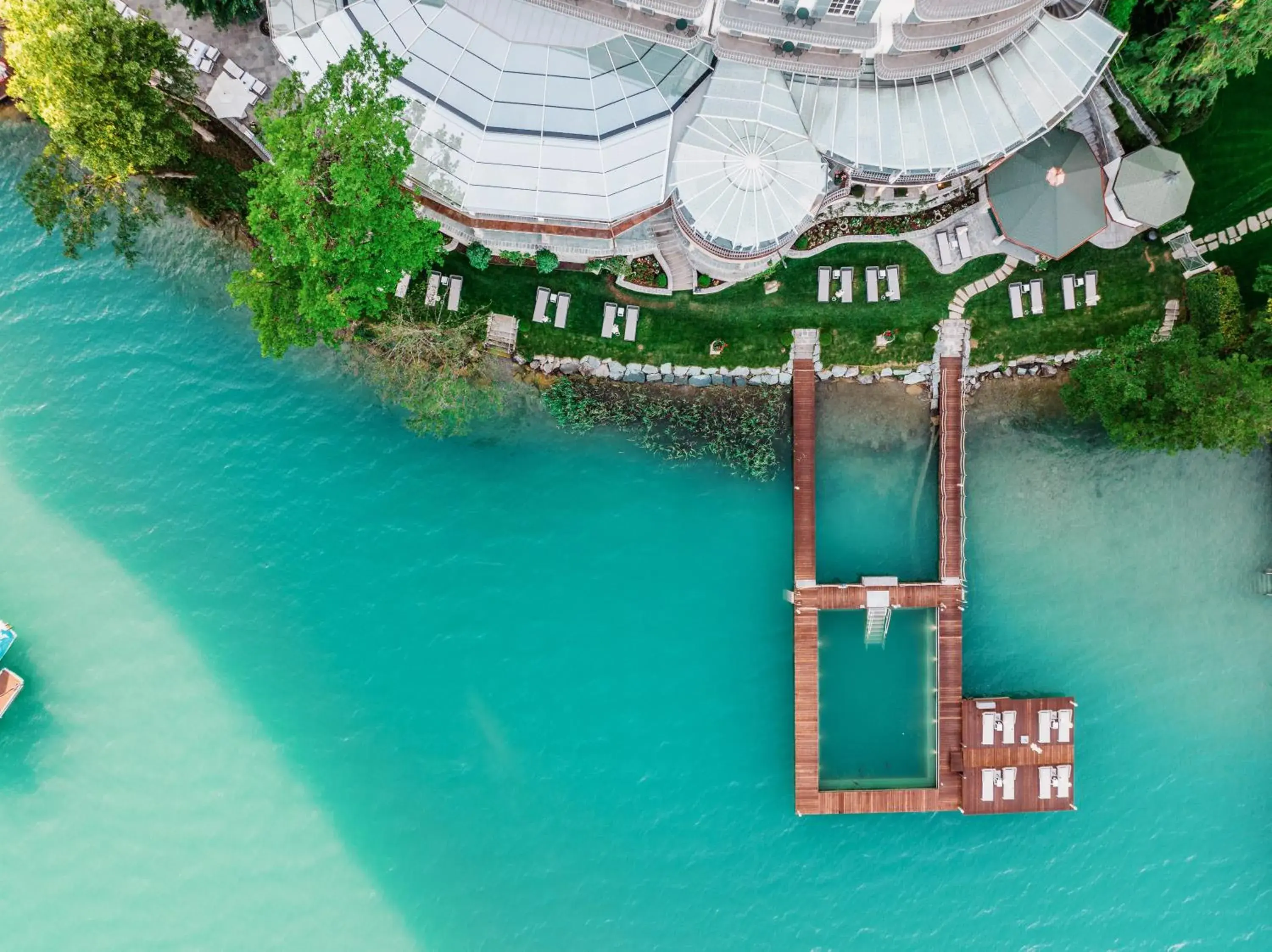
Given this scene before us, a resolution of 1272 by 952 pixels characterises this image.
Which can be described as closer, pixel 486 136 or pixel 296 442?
pixel 486 136

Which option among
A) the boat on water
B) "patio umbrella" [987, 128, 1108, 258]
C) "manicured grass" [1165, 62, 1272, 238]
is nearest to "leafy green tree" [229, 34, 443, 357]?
the boat on water

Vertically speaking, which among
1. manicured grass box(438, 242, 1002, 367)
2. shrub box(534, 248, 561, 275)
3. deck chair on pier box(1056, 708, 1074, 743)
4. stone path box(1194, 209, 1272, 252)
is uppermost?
stone path box(1194, 209, 1272, 252)

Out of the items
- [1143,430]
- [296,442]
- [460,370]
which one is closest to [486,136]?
[460,370]

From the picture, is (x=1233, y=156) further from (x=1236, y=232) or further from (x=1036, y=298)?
(x=1036, y=298)

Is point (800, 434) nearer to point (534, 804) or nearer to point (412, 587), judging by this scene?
point (412, 587)

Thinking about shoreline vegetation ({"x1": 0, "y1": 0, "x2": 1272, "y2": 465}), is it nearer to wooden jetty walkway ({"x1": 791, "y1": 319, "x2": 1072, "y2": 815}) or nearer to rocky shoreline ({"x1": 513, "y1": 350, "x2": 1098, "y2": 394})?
rocky shoreline ({"x1": 513, "y1": 350, "x2": 1098, "y2": 394})

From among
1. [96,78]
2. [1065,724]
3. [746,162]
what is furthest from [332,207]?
[1065,724]

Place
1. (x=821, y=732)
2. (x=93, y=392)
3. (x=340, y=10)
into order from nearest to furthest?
(x=340, y=10) → (x=93, y=392) → (x=821, y=732)
